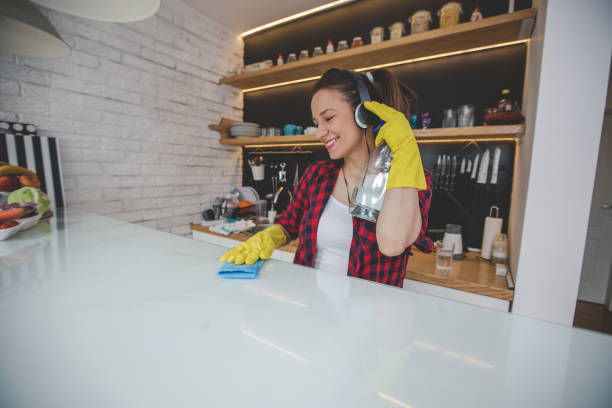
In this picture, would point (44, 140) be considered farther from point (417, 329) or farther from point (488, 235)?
point (488, 235)

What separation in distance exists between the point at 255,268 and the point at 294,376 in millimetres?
340

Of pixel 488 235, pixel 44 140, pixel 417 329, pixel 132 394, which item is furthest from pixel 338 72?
pixel 44 140

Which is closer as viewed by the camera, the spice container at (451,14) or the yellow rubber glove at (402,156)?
the yellow rubber glove at (402,156)

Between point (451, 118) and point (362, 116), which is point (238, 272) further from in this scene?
point (451, 118)

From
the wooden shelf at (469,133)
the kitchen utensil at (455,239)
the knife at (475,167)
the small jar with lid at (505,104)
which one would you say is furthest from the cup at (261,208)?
the small jar with lid at (505,104)

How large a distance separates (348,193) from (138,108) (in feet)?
5.85

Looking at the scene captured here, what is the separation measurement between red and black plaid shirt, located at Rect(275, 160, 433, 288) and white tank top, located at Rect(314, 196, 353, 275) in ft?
0.09

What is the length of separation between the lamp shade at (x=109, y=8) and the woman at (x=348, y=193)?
2.08 ft

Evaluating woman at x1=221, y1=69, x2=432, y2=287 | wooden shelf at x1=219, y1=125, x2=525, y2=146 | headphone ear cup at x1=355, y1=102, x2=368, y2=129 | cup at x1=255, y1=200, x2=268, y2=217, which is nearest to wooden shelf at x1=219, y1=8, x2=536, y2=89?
wooden shelf at x1=219, y1=125, x2=525, y2=146

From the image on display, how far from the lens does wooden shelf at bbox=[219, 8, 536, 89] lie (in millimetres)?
1471

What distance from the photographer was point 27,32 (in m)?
1.05

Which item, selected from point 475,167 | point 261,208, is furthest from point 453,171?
point 261,208

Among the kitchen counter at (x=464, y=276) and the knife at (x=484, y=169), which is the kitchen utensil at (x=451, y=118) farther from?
the kitchen counter at (x=464, y=276)

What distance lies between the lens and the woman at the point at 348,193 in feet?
2.77
